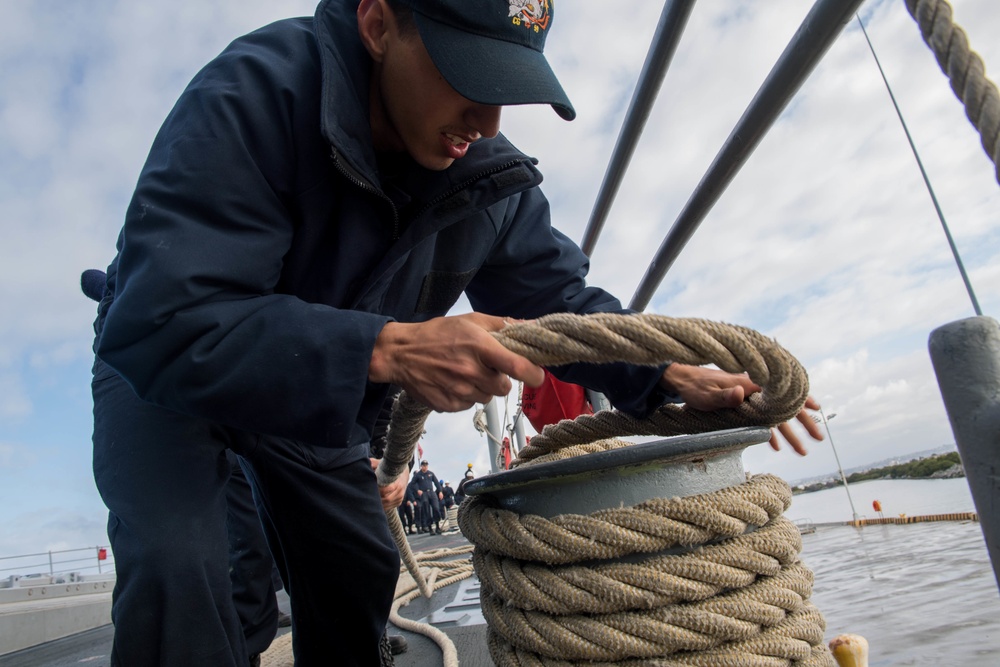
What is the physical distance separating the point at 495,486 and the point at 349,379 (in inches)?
10.0

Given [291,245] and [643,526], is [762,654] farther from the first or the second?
[291,245]

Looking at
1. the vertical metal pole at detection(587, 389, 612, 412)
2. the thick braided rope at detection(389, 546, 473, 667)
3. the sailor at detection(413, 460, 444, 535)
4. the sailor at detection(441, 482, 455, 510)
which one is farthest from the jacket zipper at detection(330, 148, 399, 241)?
the sailor at detection(441, 482, 455, 510)

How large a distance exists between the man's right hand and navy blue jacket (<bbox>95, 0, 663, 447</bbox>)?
3 centimetres

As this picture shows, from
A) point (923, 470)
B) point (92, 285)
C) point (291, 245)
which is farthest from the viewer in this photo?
point (923, 470)

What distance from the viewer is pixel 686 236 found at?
2.56 meters

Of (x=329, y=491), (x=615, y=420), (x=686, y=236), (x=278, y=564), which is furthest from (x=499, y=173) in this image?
(x=686, y=236)

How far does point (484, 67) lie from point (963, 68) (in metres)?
0.67

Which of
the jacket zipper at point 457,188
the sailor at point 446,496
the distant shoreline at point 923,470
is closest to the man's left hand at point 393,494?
the jacket zipper at point 457,188

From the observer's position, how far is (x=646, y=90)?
6.86ft

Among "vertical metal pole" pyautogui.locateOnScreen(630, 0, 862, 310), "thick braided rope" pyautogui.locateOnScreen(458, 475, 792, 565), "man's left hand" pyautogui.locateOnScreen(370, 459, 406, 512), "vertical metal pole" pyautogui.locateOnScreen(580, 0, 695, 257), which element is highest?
"vertical metal pole" pyautogui.locateOnScreen(580, 0, 695, 257)

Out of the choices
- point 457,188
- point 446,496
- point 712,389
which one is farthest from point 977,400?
point 446,496

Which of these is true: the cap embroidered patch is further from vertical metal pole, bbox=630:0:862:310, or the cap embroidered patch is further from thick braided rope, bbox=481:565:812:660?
thick braided rope, bbox=481:565:812:660

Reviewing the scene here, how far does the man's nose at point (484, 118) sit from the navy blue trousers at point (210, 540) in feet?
2.36

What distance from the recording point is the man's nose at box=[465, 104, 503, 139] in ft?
3.71
